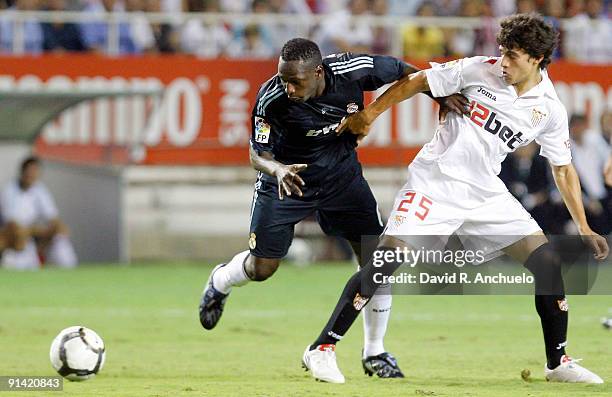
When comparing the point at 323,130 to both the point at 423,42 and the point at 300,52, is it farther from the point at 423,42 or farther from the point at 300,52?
the point at 423,42

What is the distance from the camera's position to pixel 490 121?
8109 mm

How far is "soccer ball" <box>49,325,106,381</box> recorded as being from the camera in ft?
25.8

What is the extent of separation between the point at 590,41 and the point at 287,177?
12.7 metres

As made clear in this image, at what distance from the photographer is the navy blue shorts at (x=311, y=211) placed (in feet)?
28.3

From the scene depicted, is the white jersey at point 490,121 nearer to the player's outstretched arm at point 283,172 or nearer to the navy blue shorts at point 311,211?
the navy blue shorts at point 311,211

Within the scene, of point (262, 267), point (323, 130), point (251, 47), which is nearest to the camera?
point (323, 130)

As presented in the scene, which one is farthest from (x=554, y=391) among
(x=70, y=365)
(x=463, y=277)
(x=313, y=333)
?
(x=463, y=277)

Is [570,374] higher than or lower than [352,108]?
lower

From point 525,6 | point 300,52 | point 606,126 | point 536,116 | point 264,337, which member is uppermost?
point 300,52

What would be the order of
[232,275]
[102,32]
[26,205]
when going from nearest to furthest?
[232,275] < [26,205] < [102,32]

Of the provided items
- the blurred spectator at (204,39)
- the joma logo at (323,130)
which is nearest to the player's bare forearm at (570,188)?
→ the joma logo at (323,130)

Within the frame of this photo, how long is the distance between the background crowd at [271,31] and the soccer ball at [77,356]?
10.9 m

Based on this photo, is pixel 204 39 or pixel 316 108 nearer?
pixel 316 108

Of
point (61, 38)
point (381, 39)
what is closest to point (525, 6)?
point (381, 39)
